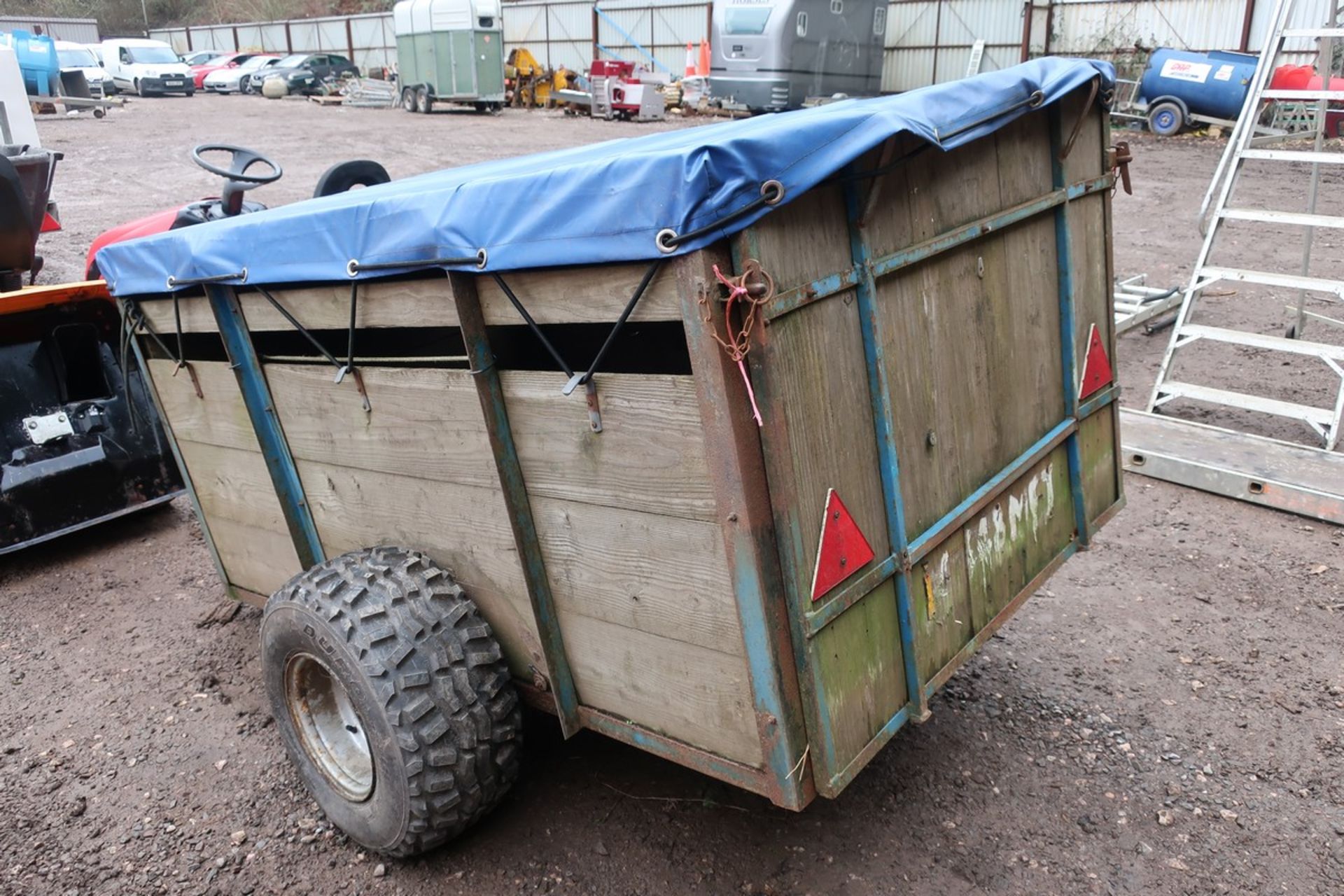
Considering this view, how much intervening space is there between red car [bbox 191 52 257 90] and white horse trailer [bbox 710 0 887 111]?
21030 millimetres

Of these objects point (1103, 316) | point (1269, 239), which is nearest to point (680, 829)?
point (1103, 316)

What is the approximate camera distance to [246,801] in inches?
127

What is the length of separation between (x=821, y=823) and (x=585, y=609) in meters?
1.01

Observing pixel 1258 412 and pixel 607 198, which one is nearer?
pixel 607 198

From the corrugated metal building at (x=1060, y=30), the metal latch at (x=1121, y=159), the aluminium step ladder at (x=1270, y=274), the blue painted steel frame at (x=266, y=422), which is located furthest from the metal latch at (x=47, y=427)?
the corrugated metal building at (x=1060, y=30)

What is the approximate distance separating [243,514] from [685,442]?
2.18 metres

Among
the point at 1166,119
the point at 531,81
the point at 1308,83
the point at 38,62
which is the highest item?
the point at 38,62

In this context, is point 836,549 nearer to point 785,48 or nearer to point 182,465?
point 182,465

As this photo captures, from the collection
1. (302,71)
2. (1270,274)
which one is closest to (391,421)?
(1270,274)

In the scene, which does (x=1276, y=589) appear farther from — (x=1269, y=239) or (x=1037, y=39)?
(x=1037, y=39)

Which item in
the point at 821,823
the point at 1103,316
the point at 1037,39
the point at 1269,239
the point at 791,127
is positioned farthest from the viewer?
the point at 1037,39

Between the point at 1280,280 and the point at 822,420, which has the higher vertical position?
the point at 822,420

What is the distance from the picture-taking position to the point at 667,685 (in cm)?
244

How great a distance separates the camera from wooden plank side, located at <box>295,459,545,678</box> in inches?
105
